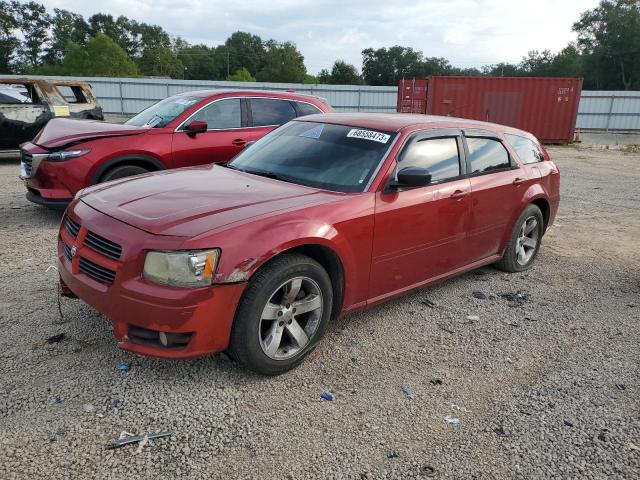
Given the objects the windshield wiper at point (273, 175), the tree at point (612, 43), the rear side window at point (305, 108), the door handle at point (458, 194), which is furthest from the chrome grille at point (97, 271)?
the tree at point (612, 43)

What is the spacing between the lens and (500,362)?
139 inches

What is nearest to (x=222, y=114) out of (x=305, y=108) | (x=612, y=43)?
(x=305, y=108)

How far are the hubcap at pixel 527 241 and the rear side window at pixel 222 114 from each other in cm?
401

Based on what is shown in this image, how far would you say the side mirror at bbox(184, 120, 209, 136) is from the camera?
655 centimetres

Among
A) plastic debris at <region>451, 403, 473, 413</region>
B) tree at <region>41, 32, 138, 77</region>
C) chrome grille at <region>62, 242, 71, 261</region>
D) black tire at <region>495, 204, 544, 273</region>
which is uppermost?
tree at <region>41, 32, 138, 77</region>

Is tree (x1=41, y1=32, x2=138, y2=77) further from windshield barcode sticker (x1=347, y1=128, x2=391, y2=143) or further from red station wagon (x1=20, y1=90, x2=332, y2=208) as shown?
windshield barcode sticker (x1=347, y1=128, x2=391, y2=143)

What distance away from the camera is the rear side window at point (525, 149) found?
5.25 meters

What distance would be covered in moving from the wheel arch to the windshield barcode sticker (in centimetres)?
333

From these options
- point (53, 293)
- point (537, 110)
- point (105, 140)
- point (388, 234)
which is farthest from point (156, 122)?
point (537, 110)

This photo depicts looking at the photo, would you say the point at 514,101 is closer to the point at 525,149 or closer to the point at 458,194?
the point at 525,149

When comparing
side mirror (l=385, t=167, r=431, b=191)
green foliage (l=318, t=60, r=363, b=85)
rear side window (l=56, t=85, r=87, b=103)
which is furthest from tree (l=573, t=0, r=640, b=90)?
side mirror (l=385, t=167, r=431, b=191)

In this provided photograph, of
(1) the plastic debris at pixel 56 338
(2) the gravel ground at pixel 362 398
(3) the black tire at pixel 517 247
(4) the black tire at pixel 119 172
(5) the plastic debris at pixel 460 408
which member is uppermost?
(4) the black tire at pixel 119 172

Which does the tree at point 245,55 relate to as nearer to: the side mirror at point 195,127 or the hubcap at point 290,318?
the side mirror at point 195,127

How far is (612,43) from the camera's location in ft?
209
